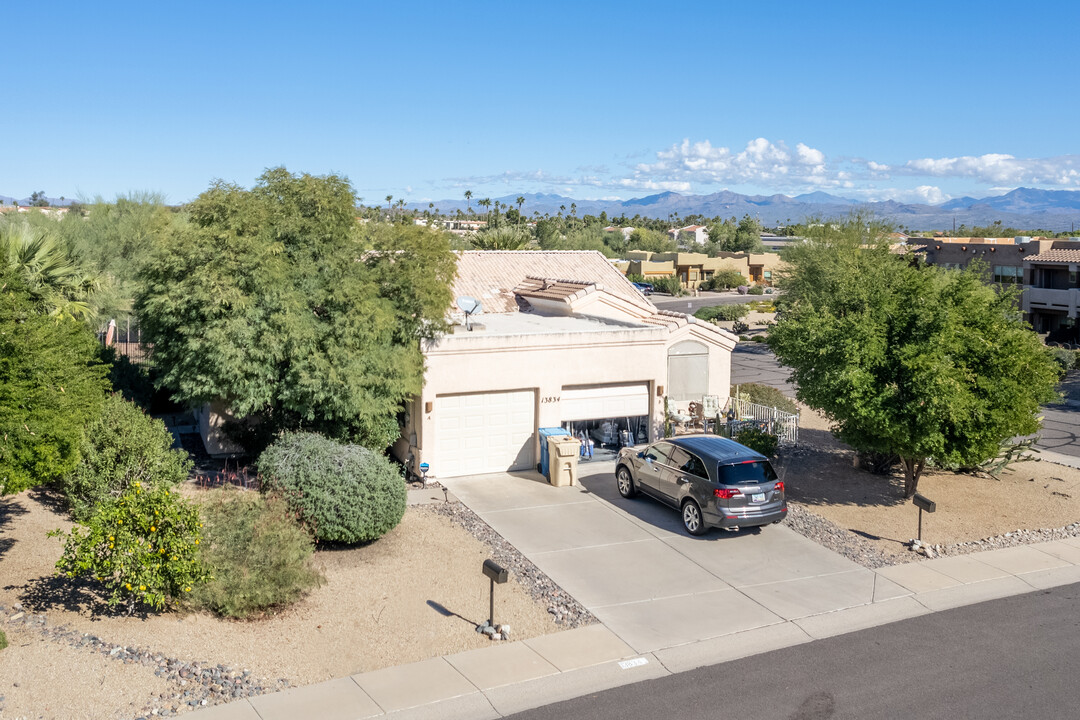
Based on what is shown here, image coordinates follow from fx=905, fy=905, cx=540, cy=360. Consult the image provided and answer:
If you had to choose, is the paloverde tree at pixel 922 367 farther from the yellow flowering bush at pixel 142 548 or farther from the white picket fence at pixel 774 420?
the yellow flowering bush at pixel 142 548

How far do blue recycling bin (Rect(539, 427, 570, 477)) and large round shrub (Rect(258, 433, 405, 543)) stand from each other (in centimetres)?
478

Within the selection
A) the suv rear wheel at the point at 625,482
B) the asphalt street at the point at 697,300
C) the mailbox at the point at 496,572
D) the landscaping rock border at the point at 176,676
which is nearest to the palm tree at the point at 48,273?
the landscaping rock border at the point at 176,676

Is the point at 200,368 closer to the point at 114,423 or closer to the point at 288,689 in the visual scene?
the point at 114,423

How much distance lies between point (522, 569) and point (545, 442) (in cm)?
555

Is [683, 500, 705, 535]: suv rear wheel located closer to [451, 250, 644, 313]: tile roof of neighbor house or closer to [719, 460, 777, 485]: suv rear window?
[719, 460, 777, 485]: suv rear window

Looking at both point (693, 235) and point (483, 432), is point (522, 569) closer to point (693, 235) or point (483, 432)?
point (483, 432)

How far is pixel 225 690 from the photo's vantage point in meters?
10.1

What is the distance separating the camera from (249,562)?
39.7 feet

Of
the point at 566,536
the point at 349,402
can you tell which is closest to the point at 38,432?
the point at 349,402

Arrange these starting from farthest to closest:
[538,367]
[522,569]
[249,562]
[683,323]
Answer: [683,323] → [538,367] → [522,569] → [249,562]

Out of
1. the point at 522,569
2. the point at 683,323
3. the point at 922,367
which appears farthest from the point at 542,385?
the point at 922,367

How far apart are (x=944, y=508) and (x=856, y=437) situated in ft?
7.77

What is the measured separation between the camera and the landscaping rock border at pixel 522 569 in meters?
12.8

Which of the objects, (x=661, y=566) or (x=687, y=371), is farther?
(x=687, y=371)
